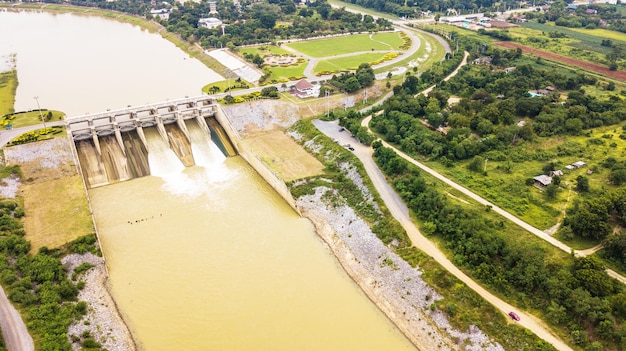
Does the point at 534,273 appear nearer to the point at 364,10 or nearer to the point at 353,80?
the point at 353,80

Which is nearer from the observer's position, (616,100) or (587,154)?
(587,154)

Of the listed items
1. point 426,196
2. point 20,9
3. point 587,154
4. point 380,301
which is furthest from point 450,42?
point 20,9

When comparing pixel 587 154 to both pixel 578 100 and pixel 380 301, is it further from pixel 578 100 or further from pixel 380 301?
pixel 380 301

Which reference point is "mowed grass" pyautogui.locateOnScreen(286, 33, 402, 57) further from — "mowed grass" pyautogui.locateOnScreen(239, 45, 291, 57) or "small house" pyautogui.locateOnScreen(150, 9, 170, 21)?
"small house" pyautogui.locateOnScreen(150, 9, 170, 21)

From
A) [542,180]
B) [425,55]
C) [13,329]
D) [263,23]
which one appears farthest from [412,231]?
[263,23]

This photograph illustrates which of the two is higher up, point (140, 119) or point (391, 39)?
point (391, 39)

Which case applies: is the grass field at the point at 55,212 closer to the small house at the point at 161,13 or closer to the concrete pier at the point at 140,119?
the concrete pier at the point at 140,119

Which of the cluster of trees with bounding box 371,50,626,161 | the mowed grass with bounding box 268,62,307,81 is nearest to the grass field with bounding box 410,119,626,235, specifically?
the cluster of trees with bounding box 371,50,626,161
